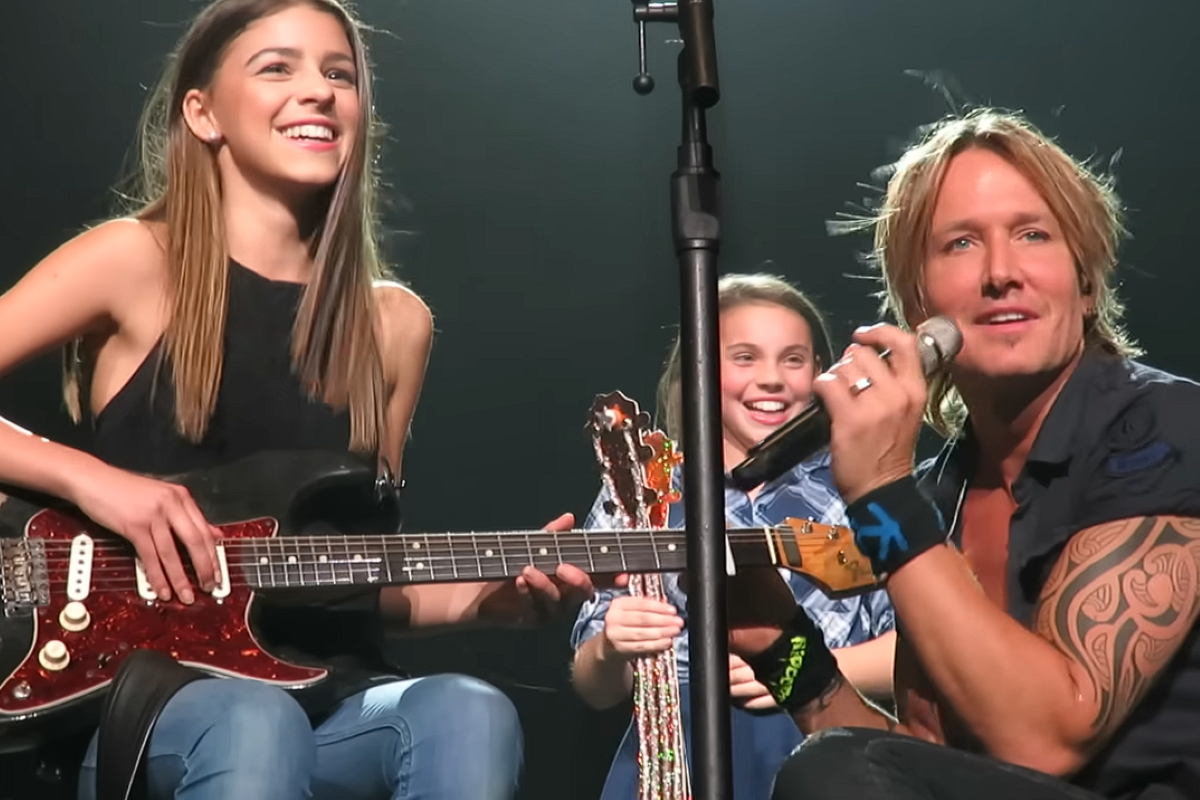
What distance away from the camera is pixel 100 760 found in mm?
1477

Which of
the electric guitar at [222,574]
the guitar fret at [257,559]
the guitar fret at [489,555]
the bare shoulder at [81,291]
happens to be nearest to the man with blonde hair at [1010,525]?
the guitar fret at [489,555]

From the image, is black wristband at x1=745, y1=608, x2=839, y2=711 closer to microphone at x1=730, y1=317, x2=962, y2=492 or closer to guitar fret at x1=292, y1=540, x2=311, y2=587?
microphone at x1=730, y1=317, x2=962, y2=492

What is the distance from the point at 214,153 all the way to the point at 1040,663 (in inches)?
47.5

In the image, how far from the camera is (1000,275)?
1.61 metres

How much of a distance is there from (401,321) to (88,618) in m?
0.58

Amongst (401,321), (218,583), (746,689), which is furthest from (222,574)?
(746,689)

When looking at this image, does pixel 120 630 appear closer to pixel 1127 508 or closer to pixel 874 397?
pixel 874 397

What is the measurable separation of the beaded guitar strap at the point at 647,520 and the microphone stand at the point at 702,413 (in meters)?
0.96

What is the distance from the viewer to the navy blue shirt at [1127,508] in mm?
1391

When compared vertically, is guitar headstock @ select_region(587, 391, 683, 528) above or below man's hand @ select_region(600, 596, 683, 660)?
above

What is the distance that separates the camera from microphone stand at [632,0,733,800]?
1053mm

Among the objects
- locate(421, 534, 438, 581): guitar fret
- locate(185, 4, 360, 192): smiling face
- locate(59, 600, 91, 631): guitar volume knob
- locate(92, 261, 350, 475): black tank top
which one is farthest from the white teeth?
locate(59, 600, 91, 631): guitar volume knob

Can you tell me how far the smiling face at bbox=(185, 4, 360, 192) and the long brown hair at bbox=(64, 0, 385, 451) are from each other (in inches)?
0.6

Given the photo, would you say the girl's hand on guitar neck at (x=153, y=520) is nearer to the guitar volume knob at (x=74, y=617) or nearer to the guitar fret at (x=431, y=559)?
the guitar volume knob at (x=74, y=617)
